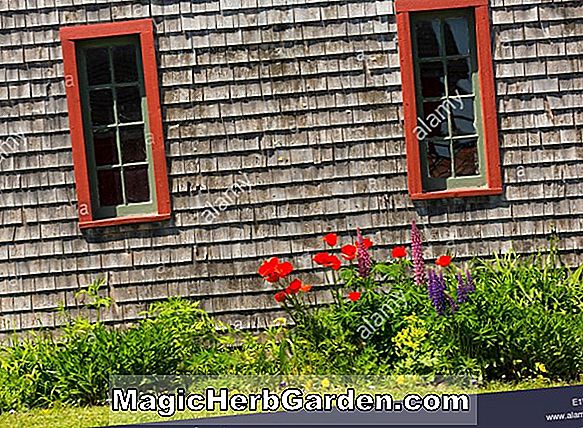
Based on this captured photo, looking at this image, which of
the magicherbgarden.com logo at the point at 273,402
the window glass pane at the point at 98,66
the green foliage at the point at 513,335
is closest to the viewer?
the magicherbgarden.com logo at the point at 273,402

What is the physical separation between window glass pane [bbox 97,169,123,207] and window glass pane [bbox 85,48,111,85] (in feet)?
2.37

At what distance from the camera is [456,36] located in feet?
27.3

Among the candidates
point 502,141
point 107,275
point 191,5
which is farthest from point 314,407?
point 191,5

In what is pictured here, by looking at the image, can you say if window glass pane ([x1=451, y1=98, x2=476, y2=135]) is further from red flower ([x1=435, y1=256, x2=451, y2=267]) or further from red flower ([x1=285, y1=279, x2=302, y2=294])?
red flower ([x1=285, y1=279, x2=302, y2=294])

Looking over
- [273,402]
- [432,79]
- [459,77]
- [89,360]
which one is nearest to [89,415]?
[89,360]

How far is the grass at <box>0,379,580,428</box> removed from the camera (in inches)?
280

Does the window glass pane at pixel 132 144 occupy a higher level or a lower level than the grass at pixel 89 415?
higher

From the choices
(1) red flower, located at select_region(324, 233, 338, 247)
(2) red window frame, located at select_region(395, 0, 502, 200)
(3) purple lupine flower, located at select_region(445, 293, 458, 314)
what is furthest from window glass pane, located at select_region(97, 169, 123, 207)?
(3) purple lupine flower, located at select_region(445, 293, 458, 314)

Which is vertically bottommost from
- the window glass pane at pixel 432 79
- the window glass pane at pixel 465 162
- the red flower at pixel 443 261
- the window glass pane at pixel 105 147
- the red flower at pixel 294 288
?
the red flower at pixel 294 288

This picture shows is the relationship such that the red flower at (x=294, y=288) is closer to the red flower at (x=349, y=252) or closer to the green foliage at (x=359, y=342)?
the green foliage at (x=359, y=342)

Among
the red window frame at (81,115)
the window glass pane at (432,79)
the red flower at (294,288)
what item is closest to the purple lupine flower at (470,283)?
the red flower at (294,288)

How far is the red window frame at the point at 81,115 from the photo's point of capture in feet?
26.6

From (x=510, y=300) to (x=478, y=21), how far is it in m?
2.26

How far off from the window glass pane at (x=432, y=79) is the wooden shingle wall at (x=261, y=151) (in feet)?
0.84
